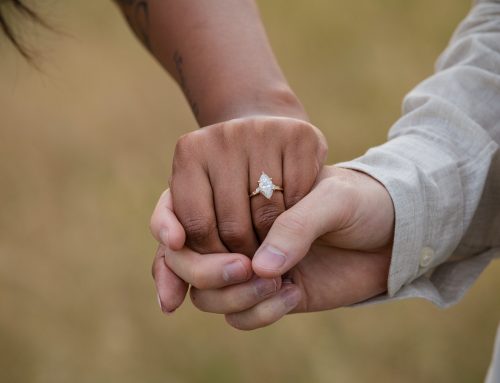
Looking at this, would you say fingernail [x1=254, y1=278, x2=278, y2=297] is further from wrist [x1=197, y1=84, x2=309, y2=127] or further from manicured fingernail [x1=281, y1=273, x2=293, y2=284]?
wrist [x1=197, y1=84, x2=309, y2=127]

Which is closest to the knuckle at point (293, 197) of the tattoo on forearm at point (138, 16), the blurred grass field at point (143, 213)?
the tattoo on forearm at point (138, 16)

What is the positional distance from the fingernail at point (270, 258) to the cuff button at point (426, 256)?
0.74 ft

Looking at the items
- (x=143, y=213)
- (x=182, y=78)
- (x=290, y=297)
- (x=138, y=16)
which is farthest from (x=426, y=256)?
(x=143, y=213)

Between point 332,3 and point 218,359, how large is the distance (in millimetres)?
1876

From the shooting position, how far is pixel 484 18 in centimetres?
104

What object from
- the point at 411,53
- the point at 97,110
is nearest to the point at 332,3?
the point at 411,53

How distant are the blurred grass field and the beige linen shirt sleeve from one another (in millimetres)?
985

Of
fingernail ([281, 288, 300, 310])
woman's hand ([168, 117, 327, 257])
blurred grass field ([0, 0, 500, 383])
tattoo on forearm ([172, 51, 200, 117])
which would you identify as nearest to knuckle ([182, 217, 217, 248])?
woman's hand ([168, 117, 327, 257])

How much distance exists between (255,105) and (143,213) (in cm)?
174

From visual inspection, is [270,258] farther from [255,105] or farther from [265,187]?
[255,105]

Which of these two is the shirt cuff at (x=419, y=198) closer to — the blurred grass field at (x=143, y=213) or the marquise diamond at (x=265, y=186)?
the marquise diamond at (x=265, y=186)

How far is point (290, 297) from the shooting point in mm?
871

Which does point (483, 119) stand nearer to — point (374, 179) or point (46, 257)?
point (374, 179)

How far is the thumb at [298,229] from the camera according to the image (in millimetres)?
792
